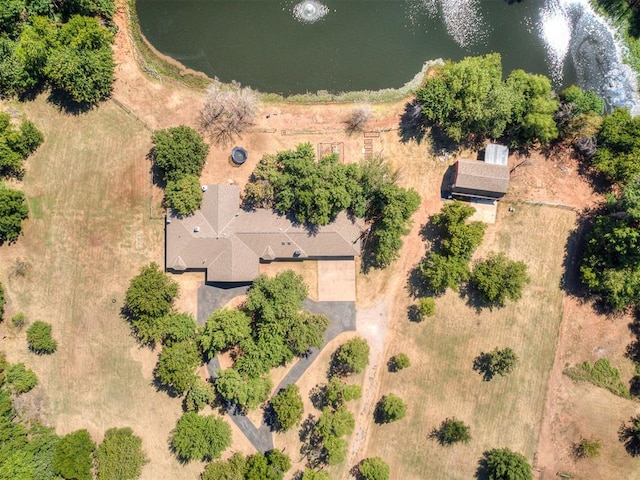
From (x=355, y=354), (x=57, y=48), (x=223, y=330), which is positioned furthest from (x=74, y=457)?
(x=57, y=48)

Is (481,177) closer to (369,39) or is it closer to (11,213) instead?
(369,39)

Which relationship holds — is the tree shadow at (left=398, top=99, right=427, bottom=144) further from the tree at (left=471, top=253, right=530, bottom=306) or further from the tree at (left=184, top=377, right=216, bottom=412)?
the tree at (left=184, top=377, right=216, bottom=412)

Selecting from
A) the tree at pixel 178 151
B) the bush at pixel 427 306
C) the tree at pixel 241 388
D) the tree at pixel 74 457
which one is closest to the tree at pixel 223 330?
the tree at pixel 241 388

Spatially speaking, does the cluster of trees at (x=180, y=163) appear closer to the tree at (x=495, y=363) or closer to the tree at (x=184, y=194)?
the tree at (x=184, y=194)

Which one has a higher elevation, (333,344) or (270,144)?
(270,144)

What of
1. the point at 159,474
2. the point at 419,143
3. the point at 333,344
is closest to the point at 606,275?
the point at 419,143

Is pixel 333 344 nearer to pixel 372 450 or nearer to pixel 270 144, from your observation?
pixel 372 450
